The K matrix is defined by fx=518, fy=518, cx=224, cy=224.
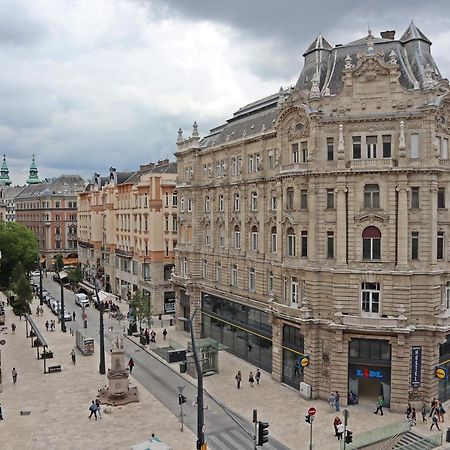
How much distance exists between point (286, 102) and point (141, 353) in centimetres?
3019

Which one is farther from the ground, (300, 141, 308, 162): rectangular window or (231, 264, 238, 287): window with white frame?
(300, 141, 308, 162): rectangular window

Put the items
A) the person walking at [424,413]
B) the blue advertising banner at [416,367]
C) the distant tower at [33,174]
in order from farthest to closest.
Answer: the distant tower at [33,174] → the blue advertising banner at [416,367] → the person walking at [424,413]

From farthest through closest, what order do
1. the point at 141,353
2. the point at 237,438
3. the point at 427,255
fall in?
the point at 141,353 → the point at 427,255 → the point at 237,438

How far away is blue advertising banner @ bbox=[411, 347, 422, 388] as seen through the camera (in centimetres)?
3791

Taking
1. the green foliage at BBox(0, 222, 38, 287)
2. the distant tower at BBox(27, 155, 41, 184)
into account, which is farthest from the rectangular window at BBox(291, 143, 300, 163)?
the distant tower at BBox(27, 155, 41, 184)

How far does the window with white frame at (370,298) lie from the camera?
38.7m

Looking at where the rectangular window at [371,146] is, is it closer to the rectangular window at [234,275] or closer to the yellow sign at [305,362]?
the yellow sign at [305,362]

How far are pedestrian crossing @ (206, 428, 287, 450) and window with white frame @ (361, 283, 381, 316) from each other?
1214 cm

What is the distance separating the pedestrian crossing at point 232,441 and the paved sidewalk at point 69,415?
1429 millimetres

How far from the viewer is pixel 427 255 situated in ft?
125

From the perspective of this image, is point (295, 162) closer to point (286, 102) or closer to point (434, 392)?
point (286, 102)

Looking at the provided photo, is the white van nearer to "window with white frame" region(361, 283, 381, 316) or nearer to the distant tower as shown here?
"window with white frame" region(361, 283, 381, 316)

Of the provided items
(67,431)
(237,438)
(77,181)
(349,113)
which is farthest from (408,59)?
(77,181)

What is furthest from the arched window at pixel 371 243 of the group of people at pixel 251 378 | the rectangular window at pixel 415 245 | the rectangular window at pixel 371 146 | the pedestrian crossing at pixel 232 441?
the pedestrian crossing at pixel 232 441
